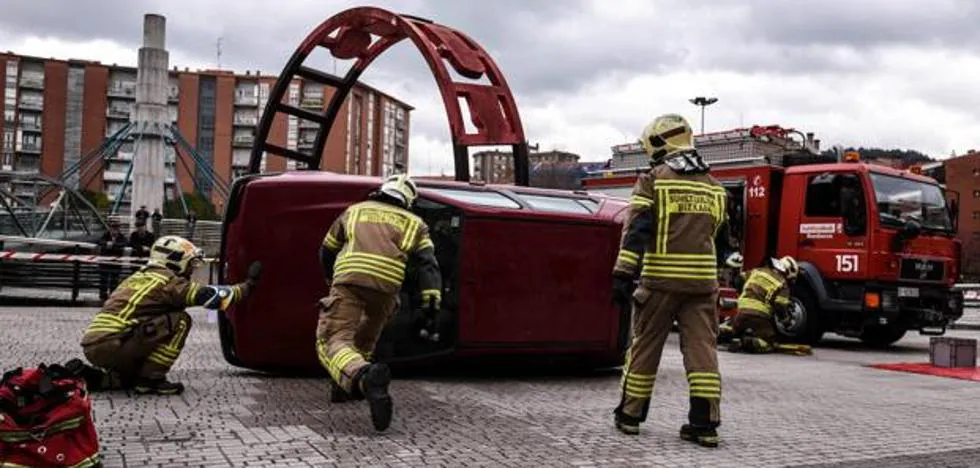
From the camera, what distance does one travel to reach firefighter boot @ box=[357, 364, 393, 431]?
5203 millimetres

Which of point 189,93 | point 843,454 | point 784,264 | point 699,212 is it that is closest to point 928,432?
point 843,454

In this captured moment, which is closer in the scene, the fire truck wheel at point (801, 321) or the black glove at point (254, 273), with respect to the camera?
the black glove at point (254, 273)

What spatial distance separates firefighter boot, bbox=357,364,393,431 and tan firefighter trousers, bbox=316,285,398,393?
0.73 feet

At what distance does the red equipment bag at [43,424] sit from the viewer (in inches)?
161

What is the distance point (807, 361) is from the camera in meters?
11.3

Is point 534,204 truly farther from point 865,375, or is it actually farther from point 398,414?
point 865,375

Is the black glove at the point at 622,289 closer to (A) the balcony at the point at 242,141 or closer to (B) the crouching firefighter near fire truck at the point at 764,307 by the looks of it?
(B) the crouching firefighter near fire truck at the point at 764,307

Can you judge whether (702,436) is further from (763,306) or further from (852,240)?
(852,240)

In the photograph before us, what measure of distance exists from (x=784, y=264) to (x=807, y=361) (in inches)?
54.8

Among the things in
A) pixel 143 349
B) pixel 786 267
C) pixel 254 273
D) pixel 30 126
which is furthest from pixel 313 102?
pixel 143 349

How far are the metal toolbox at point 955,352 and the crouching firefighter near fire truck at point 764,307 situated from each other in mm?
2048

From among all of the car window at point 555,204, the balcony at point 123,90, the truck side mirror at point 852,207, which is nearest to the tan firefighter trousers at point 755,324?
the truck side mirror at point 852,207

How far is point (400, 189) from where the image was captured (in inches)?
245

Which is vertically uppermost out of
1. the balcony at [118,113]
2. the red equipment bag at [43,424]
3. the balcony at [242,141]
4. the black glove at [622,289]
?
the balcony at [118,113]
